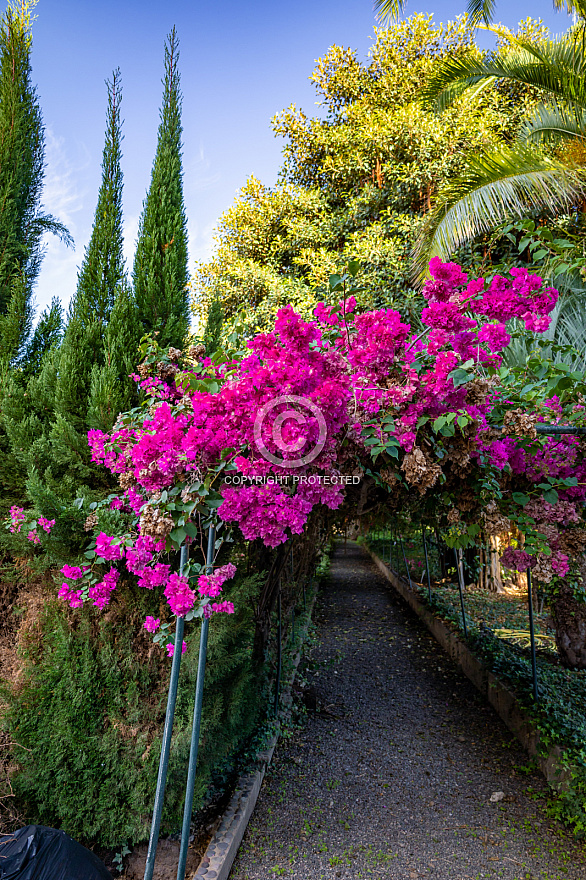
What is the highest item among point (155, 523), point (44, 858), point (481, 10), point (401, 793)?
point (481, 10)

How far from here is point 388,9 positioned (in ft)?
22.9

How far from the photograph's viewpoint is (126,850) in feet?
7.78

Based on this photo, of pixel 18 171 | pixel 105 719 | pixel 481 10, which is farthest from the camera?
pixel 481 10

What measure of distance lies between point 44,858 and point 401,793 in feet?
7.46

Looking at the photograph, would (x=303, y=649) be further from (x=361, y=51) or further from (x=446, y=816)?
(x=361, y=51)

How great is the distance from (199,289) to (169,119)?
6352 mm

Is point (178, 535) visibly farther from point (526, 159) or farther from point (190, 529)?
point (526, 159)

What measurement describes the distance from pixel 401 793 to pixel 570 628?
7.29ft

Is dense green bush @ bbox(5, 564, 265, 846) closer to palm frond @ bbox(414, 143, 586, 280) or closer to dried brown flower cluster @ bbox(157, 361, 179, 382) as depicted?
dried brown flower cluster @ bbox(157, 361, 179, 382)

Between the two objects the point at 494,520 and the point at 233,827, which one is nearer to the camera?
the point at 494,520

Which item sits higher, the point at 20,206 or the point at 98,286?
the point at 20,206

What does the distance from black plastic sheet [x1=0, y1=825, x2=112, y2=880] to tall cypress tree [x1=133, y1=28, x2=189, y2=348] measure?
7.85 ft

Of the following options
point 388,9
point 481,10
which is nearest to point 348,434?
point 388,9

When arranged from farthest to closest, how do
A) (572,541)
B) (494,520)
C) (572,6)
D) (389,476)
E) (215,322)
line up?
(572,6), (215,322), (572,541), (494,520), (389,476)
